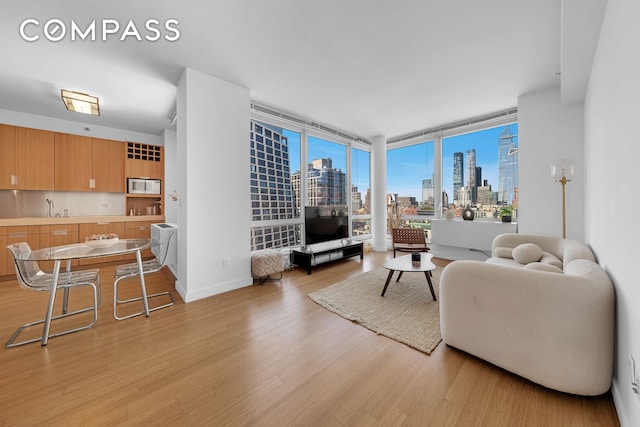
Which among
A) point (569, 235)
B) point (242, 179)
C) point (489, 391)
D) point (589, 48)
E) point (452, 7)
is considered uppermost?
point (452, 7)

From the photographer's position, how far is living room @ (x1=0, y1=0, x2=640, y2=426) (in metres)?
1.32

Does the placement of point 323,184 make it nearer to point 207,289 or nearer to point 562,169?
point 207,289

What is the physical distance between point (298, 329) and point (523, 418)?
5.24ft

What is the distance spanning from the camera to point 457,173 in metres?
5.05

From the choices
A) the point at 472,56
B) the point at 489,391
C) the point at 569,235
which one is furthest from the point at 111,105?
the point at 569,235

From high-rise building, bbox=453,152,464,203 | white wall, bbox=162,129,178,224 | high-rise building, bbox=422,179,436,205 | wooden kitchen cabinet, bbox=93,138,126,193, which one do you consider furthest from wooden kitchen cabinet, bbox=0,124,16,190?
high-rise building, bbox=453,152,464,203

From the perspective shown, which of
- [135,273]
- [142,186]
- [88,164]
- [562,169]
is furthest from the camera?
[142,186]

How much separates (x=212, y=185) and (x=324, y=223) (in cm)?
212

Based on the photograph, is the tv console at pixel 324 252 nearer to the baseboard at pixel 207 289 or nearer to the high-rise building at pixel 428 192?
the baseboard at pixel 207 289

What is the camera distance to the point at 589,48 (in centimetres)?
201

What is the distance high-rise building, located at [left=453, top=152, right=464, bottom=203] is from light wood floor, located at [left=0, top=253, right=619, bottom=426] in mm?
4017

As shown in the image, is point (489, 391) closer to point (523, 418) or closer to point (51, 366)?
point (523, 418)

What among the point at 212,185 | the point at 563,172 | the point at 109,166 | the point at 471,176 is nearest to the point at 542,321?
the point at 563,172

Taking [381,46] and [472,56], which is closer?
[381,46]
